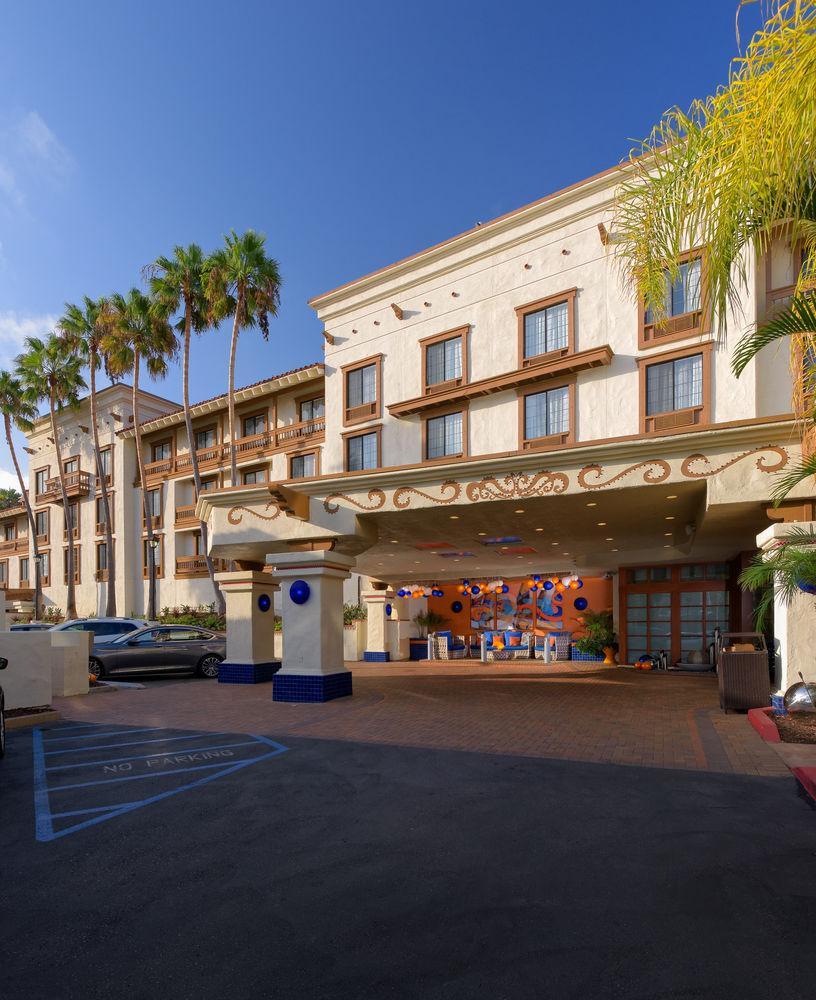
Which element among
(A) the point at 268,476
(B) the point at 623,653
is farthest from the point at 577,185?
(A) the point at 268,476

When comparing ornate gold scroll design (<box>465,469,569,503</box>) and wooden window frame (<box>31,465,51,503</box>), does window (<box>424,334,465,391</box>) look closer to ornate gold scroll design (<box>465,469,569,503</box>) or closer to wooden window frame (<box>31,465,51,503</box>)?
ornate gold scroll design (<box>465,469,569,503</box>)

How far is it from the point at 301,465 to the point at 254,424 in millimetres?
4308

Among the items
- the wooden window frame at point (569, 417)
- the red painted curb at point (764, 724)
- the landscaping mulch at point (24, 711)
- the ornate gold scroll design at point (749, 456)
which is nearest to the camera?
the red painted curb at point (764, 724)

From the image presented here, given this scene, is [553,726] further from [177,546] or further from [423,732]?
[177,546]

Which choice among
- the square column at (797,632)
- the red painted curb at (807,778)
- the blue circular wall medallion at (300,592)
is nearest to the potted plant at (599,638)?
the square column at (797,632)

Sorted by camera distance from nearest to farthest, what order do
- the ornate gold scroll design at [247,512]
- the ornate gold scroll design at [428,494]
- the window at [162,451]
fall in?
1. the ornate gold scroll design at [428,494]
2. the ornate gold scroll design at [247,512]
3. the window at [162,451]

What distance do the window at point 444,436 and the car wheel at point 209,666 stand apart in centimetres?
901

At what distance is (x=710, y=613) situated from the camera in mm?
19625

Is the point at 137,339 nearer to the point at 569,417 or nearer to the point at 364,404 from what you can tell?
the point at 364,404

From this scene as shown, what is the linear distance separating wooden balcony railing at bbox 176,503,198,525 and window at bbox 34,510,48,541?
14.2 meters

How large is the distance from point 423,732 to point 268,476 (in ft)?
70.5

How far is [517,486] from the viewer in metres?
11.3

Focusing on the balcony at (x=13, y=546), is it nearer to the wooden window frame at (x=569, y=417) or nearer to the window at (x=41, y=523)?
the window at (x=41, y=523)

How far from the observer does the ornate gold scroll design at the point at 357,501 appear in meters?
12.5
